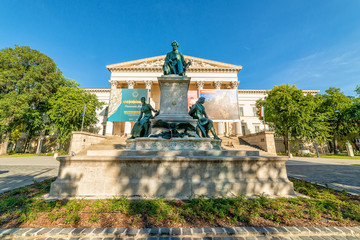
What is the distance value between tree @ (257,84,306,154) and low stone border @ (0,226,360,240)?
25468 mm

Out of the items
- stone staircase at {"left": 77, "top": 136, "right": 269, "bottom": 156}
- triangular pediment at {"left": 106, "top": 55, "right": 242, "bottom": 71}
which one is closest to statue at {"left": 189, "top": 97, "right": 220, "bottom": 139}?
stone staircase at {"left": 77, "top": 136, "right": 269, "bottom": 156}

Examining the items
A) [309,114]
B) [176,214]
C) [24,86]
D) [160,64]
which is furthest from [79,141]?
[309,114]

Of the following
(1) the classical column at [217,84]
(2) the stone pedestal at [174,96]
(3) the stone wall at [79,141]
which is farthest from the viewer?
(1) the classical column at [217,84]

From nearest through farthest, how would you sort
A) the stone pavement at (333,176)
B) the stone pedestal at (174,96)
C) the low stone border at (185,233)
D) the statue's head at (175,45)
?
the low stone border at (185,233) → the stone pavement at (333,176) → the stone pedestal at (174,96) → the statue's head at (175,45)

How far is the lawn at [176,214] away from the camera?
2.77 metres

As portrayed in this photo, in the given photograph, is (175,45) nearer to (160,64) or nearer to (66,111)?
(66,111)

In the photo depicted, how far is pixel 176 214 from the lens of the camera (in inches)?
117

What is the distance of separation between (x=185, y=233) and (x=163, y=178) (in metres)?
1.81

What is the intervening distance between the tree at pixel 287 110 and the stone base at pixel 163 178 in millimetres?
24328

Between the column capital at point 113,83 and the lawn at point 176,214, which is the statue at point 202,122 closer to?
the lawn at point 176,214

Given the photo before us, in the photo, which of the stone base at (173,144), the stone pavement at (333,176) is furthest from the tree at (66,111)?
the stone pavement at (333,176)

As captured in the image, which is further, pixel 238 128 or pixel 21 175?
pixel 238 128

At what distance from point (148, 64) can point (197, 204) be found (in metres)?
34.5

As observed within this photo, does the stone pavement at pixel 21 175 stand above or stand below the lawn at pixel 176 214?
below
